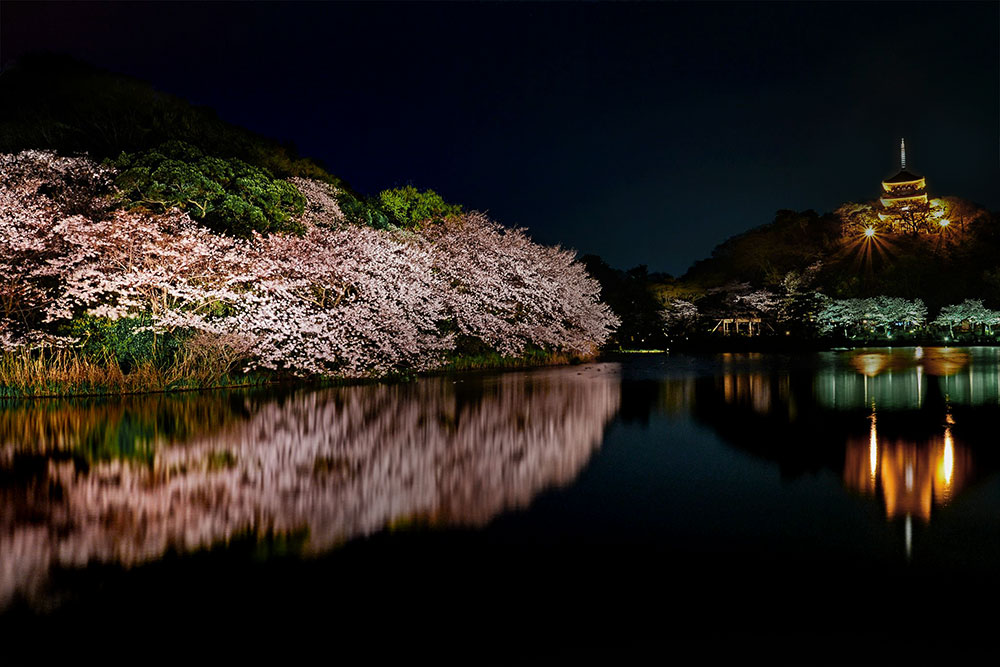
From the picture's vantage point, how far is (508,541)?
13.9 ft

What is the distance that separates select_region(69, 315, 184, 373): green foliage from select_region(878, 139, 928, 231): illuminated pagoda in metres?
59.2

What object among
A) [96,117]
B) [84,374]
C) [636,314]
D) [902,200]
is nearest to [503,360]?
[84,374]

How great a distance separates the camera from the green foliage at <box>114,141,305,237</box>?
16.4 meters

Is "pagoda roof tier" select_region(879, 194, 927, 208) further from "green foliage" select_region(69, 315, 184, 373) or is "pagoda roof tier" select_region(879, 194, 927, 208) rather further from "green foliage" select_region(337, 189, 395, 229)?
"green foliage" select_region(69, 315, 184, 373)

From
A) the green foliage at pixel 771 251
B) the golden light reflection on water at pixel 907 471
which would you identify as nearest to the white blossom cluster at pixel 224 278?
the golden light reflection on water at pixel 907 471

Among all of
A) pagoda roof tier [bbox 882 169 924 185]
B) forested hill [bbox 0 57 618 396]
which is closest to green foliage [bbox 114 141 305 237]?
forested hill [bbox 0 57 618 396]

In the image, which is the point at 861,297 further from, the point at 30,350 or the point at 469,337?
the point at 30,350

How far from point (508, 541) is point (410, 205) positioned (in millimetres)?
21806

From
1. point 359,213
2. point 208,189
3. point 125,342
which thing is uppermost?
point 359,213

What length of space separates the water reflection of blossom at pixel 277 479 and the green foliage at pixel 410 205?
14407 mm

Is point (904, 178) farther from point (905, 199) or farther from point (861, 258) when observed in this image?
point (861, 258)

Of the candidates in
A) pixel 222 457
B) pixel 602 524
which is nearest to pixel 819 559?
pixel 602 524

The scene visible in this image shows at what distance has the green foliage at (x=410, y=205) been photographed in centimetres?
2431

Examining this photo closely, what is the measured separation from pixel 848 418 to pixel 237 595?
9.22m
